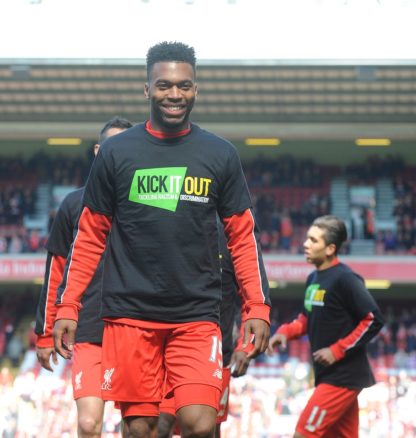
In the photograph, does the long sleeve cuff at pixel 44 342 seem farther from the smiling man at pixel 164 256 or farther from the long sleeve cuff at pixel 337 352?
the long sleeve cuff at pixel 337 352

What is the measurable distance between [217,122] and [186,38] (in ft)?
14.4

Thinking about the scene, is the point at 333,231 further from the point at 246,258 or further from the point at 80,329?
the point at 246,258

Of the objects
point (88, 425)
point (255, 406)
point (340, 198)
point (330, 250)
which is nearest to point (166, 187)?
point (88, 425)

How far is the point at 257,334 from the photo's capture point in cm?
423

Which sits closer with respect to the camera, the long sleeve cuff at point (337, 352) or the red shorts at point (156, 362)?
the red shorts at point (156, 362)

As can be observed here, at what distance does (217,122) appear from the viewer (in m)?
25.7

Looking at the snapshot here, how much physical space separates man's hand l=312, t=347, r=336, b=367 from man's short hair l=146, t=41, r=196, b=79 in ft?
10.3

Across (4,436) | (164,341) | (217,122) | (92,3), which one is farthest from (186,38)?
(164,341)

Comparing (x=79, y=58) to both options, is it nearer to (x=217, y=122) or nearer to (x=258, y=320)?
(x=217, y=122)

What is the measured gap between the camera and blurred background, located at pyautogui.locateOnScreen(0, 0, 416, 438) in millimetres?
21453

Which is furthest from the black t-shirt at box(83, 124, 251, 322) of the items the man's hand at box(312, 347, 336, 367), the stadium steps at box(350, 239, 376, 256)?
the stadium steps at box(350, 239, 376, 256)

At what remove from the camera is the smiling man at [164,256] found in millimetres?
4273

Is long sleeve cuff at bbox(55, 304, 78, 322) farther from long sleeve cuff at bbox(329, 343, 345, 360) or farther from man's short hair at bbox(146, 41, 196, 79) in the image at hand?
long sleeve cuff at bbox(329, 343, 345, 360)

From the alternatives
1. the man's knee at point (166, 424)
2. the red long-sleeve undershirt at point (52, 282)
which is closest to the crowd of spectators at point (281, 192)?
the man's knee at point (166, 424)
